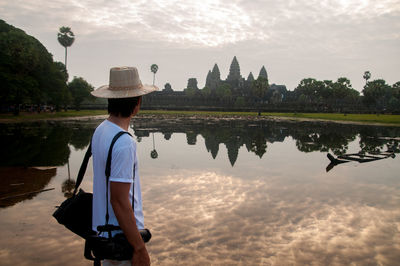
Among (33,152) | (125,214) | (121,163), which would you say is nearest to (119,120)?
(121,163)

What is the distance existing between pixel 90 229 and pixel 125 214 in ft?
1.65

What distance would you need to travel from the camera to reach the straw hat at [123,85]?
7.68 ft

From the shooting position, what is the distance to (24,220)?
231 inches

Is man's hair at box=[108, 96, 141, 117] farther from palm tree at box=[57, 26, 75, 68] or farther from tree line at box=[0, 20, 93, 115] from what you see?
palm tree at box=[57, 26, 75, 68]

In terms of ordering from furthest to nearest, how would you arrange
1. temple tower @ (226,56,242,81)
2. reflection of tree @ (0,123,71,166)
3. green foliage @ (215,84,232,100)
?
temple tower @ (226,56,242,81) < green foliage @ (215,84,232,100) < reflection of tree @ (0,123,71,166)

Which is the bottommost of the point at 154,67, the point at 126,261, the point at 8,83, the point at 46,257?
the point at 46,257

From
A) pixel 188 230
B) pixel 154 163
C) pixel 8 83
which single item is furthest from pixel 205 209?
pixel 8 83

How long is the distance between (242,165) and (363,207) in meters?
4.89

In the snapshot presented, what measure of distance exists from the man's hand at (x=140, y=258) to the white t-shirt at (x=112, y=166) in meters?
0.22

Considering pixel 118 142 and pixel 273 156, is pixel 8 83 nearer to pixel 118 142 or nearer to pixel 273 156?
pixel 273 156

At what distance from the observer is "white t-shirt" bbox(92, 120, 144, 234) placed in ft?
6.73

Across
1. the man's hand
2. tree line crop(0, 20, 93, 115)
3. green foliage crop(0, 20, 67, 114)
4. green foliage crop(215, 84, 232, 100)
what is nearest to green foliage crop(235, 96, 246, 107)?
green foliage crop(215, 84, 232, 100)

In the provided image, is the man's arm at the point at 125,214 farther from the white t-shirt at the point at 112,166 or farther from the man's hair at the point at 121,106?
the man's hair at the point at 121,106

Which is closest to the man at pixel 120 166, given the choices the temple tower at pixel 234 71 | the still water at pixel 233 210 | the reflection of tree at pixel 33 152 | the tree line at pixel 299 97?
the still water at pixel 233 210
